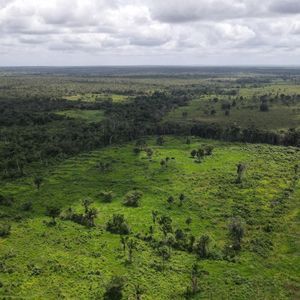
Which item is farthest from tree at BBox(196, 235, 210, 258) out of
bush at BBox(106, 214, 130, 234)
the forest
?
bush at BBox(106, 214, 130, 234)

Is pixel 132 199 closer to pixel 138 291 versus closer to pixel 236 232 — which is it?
pixel 236 232

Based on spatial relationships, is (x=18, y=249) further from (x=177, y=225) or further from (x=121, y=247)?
(x=177, y=225)

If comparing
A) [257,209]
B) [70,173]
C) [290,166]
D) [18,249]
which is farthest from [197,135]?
[18,249]

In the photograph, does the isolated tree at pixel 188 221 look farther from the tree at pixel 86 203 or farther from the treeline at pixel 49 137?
the treeline at pixel 49 137

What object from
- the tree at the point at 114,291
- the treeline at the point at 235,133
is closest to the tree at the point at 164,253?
the tree at the point at 114,291

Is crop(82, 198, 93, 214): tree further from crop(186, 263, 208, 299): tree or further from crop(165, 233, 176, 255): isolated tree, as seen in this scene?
crop(186, 263, 208, 299): tree
